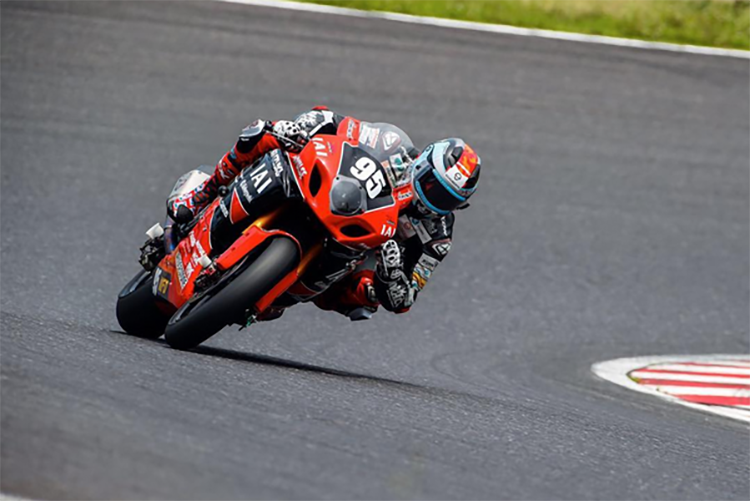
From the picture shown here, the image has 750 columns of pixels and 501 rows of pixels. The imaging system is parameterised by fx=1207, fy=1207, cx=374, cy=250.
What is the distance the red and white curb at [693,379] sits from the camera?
7246mm

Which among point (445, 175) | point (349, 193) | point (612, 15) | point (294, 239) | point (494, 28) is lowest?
point (294, 239)

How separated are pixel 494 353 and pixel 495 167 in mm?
3222

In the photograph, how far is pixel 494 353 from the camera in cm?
816

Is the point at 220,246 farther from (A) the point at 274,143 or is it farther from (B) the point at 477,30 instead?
(B) the point at 477,30

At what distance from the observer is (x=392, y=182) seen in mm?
5562

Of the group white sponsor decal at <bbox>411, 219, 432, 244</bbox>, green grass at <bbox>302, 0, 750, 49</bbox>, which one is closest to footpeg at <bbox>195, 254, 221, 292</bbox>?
white sponsor decal at <bbox>411, 219, 432, 244</bbox>

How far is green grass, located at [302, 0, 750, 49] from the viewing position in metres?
A: 13.6

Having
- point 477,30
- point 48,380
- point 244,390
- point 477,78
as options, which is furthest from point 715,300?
point 48,380

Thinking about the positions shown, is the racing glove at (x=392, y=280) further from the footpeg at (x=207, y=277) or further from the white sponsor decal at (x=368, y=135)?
the footpeg at (x=207, y=277)

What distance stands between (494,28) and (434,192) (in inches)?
322

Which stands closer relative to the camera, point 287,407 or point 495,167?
point 287,407

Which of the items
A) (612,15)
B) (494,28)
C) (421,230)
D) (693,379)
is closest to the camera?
(421,230)

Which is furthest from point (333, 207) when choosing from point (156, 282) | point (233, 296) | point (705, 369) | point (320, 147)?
point (705, 369)

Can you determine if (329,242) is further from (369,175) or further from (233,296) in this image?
(233,296)
